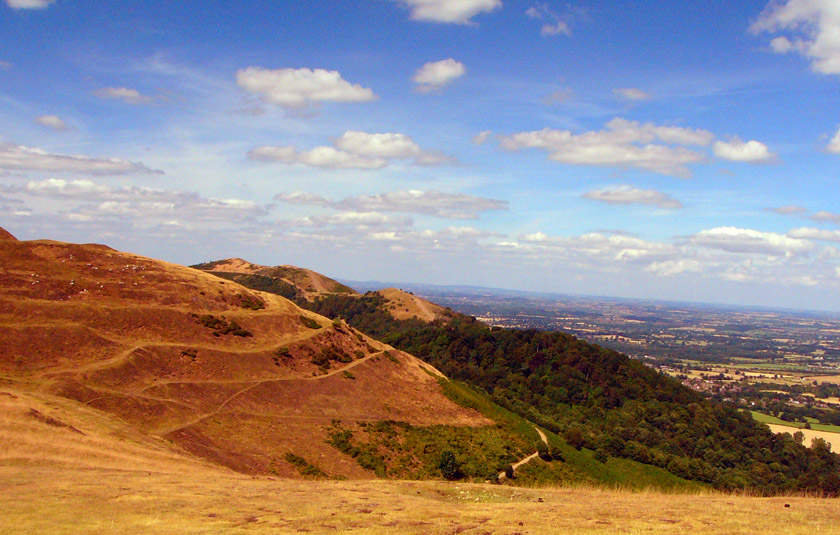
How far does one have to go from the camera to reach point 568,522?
21406mm

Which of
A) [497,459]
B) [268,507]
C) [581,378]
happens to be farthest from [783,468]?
[268,507]

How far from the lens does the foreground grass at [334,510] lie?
65.8 ft

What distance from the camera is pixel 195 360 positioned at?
166 feet

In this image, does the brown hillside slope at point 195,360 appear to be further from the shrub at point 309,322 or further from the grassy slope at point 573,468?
the grassy slope at point 573,468

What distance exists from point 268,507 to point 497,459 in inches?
1392

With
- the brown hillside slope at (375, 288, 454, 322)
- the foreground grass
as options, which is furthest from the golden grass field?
the brown hillside slope at (375, 288, 454, 322)

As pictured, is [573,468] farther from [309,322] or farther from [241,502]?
[241,502]

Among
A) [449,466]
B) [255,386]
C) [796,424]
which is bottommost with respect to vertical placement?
[796,424]

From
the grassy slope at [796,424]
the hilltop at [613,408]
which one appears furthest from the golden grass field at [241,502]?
the grassy slope at [796,424]

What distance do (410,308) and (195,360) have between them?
427 feet

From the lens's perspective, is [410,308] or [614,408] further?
[410,308]

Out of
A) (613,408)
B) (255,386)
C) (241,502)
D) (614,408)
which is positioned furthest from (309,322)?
(614,408)

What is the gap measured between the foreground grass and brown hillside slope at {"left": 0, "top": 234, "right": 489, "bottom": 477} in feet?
37.9

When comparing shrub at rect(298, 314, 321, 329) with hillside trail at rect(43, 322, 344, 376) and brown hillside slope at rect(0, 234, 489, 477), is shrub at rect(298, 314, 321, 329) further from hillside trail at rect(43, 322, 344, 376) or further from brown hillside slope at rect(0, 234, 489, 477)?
hillside trail at rect(43, 322, 344, 376)
